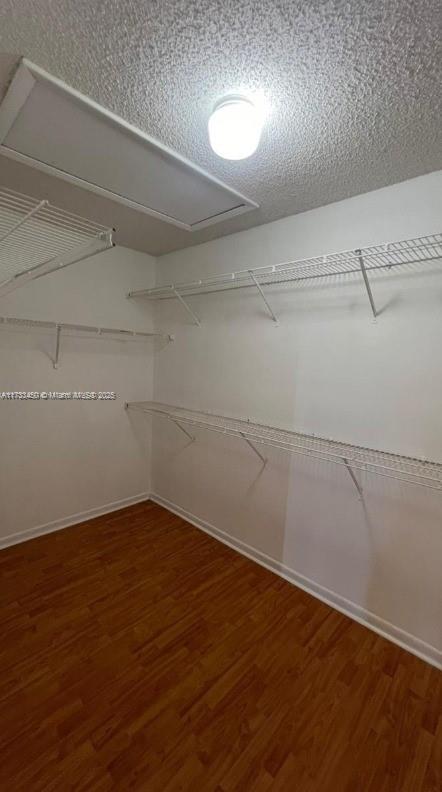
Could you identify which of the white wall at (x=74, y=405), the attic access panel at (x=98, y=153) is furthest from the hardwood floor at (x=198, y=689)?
the attic access panel at (x=98, y=153)

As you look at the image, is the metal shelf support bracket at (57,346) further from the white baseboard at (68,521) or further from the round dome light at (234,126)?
the round dome light at (234,126)

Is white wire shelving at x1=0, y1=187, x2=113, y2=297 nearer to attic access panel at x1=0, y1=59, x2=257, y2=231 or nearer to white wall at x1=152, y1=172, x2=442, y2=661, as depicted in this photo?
attic access panel at x1=0, y1=59, x2=257, y2=231

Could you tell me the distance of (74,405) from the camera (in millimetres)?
2717

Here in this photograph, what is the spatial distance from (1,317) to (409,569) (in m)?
2.86

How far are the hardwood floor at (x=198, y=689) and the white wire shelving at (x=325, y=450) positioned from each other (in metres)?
0.88

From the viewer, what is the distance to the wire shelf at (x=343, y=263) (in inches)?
60.7

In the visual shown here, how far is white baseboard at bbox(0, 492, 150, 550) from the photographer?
2.48 m

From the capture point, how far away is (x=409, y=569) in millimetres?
1719

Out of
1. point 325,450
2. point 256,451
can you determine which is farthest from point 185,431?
point 325,450

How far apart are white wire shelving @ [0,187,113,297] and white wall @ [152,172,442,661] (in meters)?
1.32

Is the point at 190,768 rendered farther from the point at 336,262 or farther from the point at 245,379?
the point at 336,262

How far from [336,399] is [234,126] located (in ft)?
4.59

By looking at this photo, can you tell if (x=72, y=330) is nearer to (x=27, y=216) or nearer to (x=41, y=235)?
(x=41, y=235)

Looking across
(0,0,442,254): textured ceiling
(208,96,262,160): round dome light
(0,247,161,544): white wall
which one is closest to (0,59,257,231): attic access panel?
(0,0,442,254): textured ceiling
